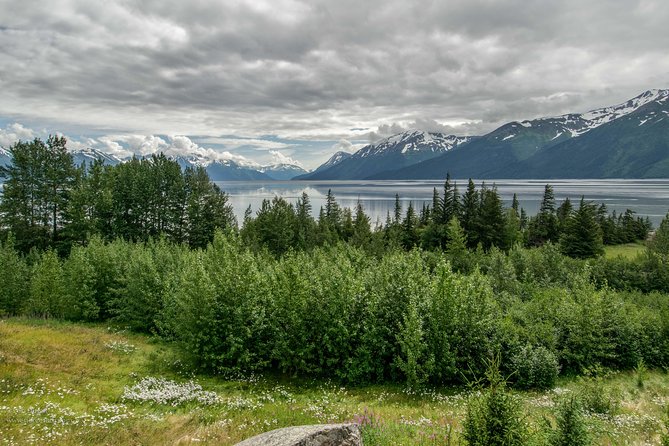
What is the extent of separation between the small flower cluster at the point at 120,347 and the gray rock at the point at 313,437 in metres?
21.8

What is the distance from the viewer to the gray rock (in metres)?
8.70

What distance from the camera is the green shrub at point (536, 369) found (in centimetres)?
2212

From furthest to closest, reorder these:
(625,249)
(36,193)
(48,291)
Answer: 1. (625,249)
2. (36,193)
3. (48,291)

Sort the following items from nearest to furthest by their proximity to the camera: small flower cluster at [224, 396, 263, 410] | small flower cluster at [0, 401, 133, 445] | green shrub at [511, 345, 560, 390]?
small flower cluster at [0, 401, 133, 445] → small flower cluster at [224, 396, 263, 410] → green shrub at [511, 345, 560, 390]

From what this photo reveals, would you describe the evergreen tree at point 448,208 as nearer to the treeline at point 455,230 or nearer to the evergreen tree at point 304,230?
the treeline at point 455,230

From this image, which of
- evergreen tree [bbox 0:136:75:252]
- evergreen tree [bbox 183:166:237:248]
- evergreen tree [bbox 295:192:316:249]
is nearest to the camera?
evergreen tree [bbox 0:136:75:252]

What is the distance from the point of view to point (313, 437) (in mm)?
8797

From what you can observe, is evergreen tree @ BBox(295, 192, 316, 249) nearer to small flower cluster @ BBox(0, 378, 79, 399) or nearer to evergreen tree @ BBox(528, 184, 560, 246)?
evergreen tree @ BBox(528, 184, 560, 246)

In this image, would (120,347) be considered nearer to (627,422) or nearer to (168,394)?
(168,394)

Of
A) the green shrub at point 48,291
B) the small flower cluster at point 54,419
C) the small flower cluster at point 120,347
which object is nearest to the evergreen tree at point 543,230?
the small flower cluster at point 120,347

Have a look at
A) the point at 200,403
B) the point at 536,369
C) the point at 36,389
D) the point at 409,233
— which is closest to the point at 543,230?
the point at 409,233

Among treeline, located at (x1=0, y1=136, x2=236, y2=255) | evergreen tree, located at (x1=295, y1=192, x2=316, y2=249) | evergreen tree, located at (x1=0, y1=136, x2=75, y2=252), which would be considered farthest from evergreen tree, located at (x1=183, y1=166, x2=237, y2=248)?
evergreen tree, located at (x1=0, y1=136, x2=75, y2=252)

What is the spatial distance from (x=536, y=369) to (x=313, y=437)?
60.3 feet

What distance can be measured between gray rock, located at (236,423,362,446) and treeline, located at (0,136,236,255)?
51852 millimetres
